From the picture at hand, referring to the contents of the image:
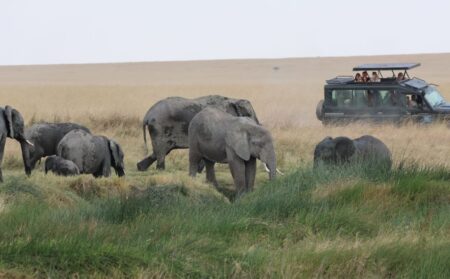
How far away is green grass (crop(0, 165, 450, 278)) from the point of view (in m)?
6.76

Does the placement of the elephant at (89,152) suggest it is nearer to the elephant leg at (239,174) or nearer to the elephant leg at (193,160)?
the elephant leg at (193,160)

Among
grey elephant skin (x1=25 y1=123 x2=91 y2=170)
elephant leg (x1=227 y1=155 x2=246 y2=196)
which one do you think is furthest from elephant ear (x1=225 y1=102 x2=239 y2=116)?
elephant leg (x1=227 y1=155 x2=246 y2=196)

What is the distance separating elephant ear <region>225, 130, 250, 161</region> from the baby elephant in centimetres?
237

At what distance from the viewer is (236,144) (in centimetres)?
1404

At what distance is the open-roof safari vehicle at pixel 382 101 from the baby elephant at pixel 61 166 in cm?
987

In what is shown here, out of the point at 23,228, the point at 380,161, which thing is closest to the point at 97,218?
the point at 23,228

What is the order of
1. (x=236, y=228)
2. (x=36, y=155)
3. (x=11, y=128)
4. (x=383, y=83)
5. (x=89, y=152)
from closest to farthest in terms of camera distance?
1. (x=236, y=228)
2. (x=11, y=128)
3. (x=89, y=152)
4. (x=36, y=155)
5. (x=383, y=83)

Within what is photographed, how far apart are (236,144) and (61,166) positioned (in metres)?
2.66

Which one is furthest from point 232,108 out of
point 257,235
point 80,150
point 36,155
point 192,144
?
point 257,235

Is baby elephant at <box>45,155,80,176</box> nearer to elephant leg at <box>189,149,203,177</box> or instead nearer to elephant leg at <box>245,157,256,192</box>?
elephant leg at <box>189,149,203,177</box>

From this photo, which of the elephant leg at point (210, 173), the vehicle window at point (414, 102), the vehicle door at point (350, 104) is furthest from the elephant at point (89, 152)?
the vehicle window at point (414, 102)

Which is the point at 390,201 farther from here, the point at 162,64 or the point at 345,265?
the point at 162,64

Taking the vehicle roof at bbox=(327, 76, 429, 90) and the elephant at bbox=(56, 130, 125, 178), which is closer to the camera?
the elephant at bbox=(56, 130, 125, 178)

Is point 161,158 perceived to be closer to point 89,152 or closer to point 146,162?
point 146,162
